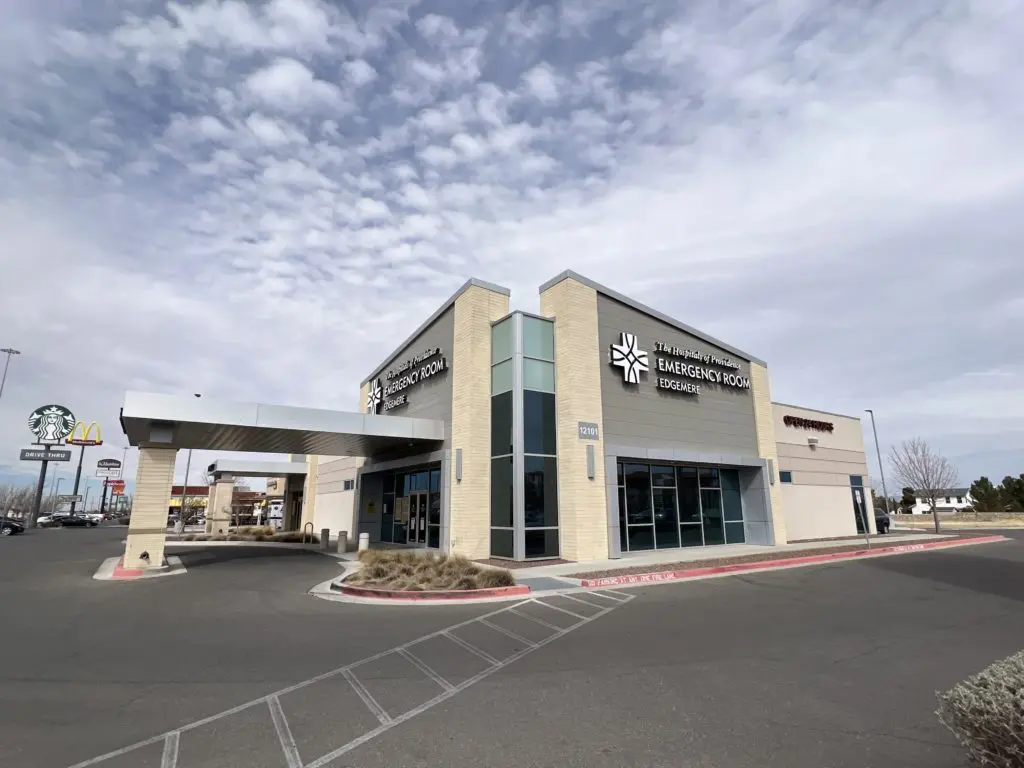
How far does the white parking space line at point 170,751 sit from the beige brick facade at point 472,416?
14834mm

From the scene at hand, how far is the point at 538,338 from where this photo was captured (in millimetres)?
20859

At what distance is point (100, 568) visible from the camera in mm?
18859

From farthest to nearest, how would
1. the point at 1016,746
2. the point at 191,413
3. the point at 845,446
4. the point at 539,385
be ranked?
the point at 845,446 < the point at 539,385 < the point at 191,413 < the point at 1016,746

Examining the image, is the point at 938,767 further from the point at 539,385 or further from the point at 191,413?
A: the point at 191,413

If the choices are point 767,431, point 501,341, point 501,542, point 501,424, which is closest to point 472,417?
point 501,424

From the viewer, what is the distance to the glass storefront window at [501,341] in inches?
817

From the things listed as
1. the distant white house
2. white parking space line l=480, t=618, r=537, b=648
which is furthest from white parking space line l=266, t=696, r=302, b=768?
the distant white house

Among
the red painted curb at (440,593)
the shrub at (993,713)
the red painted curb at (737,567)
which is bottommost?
the red painted curb at (440,593)

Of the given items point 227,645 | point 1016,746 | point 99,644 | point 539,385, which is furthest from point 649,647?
point 539,385

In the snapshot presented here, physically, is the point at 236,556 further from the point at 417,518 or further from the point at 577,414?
the point at 577,414

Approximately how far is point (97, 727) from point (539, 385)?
16160mm

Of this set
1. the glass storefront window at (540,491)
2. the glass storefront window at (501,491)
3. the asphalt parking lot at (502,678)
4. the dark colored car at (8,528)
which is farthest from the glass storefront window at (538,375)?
the dark colored car at (8,528)

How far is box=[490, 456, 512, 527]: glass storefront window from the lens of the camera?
63.8ft

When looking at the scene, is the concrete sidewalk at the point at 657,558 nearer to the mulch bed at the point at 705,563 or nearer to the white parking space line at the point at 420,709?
the mulch bed at the point at 705,563
